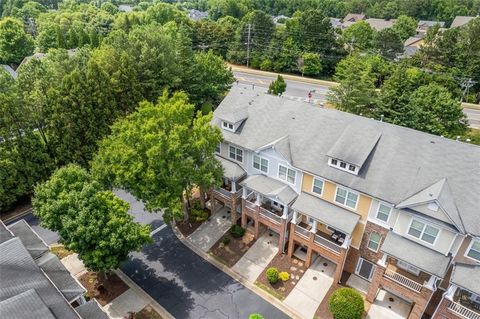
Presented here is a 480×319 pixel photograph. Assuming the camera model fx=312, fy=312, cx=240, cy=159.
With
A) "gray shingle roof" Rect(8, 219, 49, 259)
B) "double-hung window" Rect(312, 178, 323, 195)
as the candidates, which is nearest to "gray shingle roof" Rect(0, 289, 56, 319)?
"gray shingle roof" Rect(8, 219, 49, 259)

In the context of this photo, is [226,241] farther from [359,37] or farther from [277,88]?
[359,37]

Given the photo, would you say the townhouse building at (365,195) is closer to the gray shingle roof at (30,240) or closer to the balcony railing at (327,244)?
the balcony railing at (327,244)

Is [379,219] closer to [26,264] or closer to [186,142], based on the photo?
[186,142]

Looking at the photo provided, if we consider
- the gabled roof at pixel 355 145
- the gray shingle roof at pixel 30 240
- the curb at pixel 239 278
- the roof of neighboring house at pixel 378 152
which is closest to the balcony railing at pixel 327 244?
the roof of neighboring house at pixel 378 152

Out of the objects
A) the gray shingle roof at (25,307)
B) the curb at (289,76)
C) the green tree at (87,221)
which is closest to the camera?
the gray shingle roof at (25,307)

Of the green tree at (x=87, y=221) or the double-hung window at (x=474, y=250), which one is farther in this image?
the green tree at (x=87, y=221)

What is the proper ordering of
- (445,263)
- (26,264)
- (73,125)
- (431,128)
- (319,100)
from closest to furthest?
(26,264) < (445,263) < (73,125) < (431,128) < (319,100)

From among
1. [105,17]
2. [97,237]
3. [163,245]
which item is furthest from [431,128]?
[105,17]
